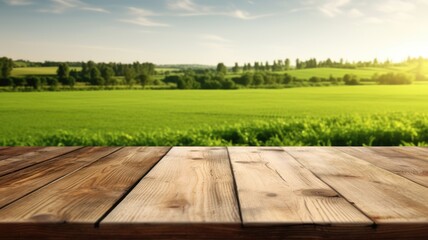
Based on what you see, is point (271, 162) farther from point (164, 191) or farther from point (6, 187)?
point (6, 187)

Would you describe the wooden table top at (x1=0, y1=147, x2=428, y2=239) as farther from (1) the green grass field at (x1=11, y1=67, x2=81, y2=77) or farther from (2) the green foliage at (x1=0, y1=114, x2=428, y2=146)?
(1) the green grass field at (x1=11, y1=67, x2=81, y2=77)

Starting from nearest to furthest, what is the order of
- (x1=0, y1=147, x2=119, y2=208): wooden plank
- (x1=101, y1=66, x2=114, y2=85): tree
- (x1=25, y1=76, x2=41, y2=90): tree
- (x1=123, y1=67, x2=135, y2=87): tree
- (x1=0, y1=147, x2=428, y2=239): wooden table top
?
(x1=0, y1=147, x2=428, y2=239): wooden table top
(x1=0, y1=147, x2=119, y2=208): wooden plank
(x1=25, y1=76, x2=41, y2=90): tree
(x1=101, y1=66, x2=114, y2=85): tree
(x1=123, y1=67, x2=135, y2=87): tree

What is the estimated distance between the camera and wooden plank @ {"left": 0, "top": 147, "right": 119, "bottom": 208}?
1159 mm

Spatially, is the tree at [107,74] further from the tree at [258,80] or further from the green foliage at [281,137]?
the green foliage at [281,137]

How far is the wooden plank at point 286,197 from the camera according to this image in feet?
2.80

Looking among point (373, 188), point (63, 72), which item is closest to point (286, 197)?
point (373, 188)

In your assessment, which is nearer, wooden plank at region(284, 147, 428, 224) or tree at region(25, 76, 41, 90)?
wooden plank at region(284, 147, 428, 224)

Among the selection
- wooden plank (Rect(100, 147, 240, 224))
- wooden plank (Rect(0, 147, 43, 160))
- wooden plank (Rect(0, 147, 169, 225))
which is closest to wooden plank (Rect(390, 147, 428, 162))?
wooden plank (Rect(100, 147, 240, 224))

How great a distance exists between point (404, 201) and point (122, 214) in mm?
731

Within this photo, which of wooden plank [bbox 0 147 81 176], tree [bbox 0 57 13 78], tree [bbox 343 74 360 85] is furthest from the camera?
tree [bbox 343 74 360 85]

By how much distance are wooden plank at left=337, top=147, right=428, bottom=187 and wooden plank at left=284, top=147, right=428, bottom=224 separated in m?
0.05

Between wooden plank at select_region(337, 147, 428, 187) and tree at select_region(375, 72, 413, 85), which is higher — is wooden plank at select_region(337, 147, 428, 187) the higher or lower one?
the higher one

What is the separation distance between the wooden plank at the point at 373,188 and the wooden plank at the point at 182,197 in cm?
33

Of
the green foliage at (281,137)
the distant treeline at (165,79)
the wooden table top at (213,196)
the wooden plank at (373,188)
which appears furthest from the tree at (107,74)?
the wooden plank at (373,188)
